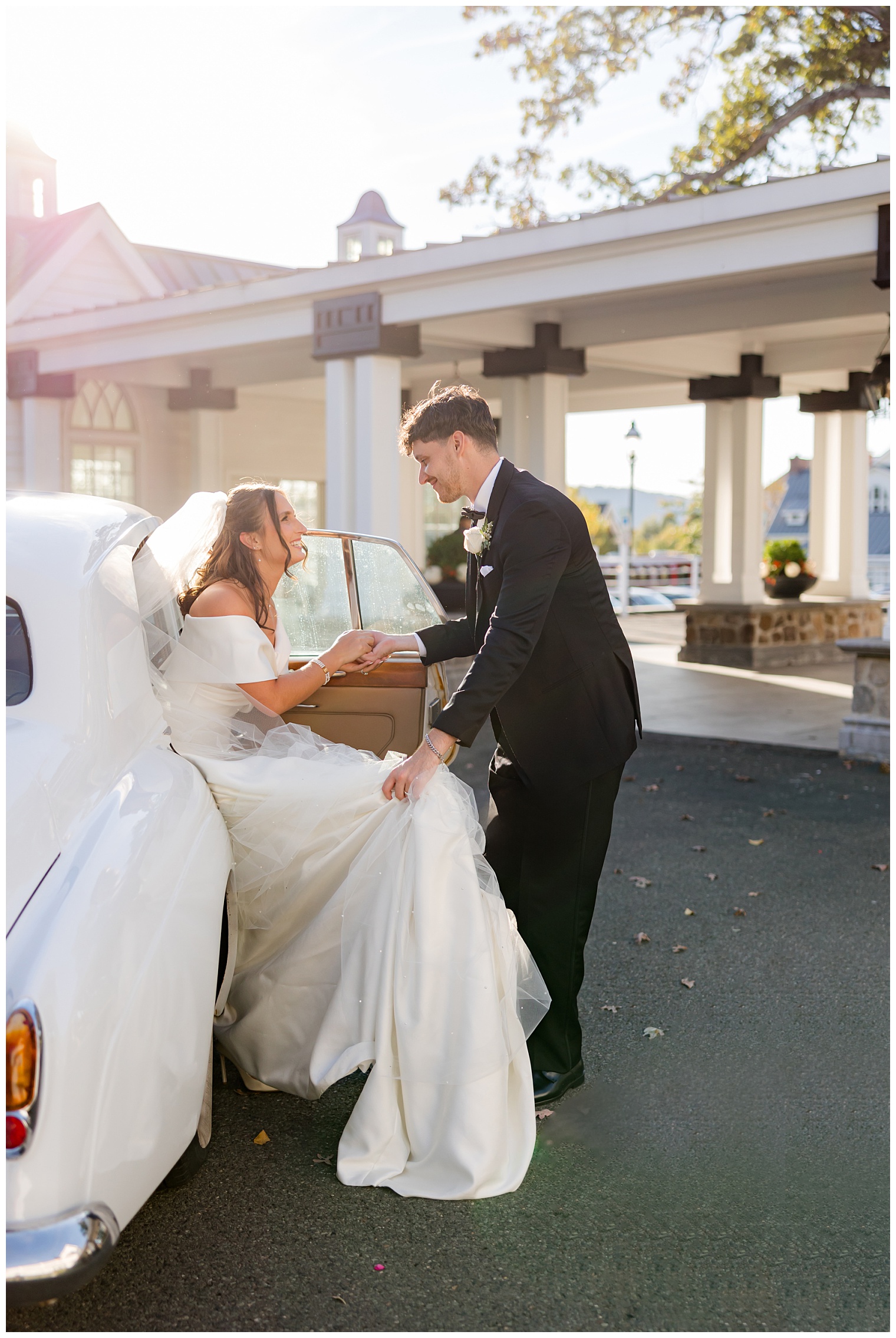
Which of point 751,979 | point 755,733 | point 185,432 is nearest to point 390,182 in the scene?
point 185,432

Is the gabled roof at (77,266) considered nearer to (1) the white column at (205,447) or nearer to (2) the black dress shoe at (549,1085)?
(1) the white column at (205,447)

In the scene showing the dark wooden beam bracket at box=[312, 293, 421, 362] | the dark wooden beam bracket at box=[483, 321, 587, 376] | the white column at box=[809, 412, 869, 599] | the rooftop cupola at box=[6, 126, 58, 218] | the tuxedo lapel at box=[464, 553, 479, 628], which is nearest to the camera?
the tuxedo lapel at box=[464, 553, 479, 628]

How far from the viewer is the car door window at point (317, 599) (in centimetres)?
447

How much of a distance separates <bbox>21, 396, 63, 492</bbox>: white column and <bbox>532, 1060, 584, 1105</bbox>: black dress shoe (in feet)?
43.3

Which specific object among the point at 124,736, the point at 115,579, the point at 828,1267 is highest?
the point at 115,579

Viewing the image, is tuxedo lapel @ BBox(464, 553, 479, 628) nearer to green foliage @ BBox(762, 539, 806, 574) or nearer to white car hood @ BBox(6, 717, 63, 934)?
white car hood @ BBox(6, 717, 63, 934)

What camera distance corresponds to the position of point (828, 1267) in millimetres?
2818

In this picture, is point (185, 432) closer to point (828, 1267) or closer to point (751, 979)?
point (751, 979)

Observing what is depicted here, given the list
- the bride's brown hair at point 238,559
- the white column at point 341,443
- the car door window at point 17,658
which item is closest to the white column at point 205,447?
the white column at point 341,443

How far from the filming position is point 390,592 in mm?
4617

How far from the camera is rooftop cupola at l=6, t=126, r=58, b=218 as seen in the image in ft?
78.4

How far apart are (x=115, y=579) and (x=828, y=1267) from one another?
2.40m

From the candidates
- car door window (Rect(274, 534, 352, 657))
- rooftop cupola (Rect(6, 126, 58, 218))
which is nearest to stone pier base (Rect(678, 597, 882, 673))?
car door window (Rect(274, 534, 352, 657))

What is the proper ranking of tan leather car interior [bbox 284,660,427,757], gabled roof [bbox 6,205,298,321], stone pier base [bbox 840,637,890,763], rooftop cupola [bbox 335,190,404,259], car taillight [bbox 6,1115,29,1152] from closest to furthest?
car taillight [bbox 6,1115,29,1152]
tan leather car interior [bbox 284,660,427,757]
stone pier base [bbox 840,637,890,763]
rooftop cupola [bbox 335,190,404,259]
gabled roof [bbox 6,205,298,321]
